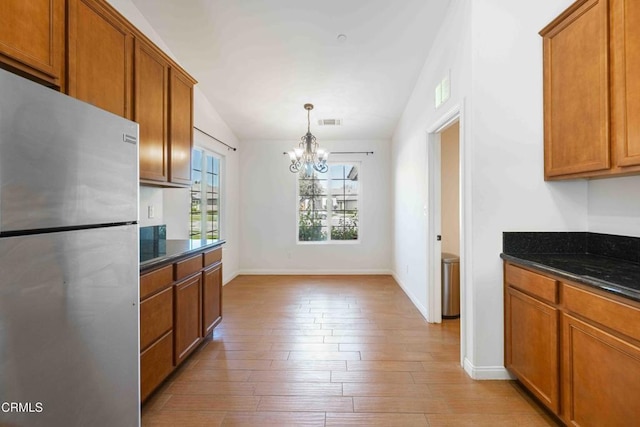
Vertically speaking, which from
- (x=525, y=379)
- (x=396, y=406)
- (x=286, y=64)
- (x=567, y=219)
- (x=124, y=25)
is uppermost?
(x=286, y=64)

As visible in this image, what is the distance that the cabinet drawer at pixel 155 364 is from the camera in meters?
1.87

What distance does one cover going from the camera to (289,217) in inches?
235

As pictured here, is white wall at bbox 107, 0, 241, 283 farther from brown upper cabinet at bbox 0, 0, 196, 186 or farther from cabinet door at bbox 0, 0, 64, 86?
cabinet door at bbox 0, 0, 64, 86

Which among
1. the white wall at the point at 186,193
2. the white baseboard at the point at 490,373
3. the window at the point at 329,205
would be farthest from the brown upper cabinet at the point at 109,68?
the window at the point at 329,205

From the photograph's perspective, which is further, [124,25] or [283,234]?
[283,234]

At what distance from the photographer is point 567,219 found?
2291 millimetres

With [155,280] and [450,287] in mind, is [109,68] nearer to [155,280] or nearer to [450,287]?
[155,280]

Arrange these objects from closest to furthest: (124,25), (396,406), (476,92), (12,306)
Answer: (12,306)
(396,406)
(124,25)
(476,92)

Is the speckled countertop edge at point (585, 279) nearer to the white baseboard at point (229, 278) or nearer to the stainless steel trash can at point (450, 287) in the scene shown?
the stainless steel trash can at point (450, 287)

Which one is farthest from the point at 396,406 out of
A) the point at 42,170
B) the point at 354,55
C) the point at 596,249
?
the point at 354,55

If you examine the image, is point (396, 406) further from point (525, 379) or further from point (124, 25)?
point (124, 25)

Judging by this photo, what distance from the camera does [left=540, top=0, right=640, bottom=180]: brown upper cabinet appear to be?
165 cm

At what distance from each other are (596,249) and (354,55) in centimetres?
296

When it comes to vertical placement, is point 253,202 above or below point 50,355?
above
